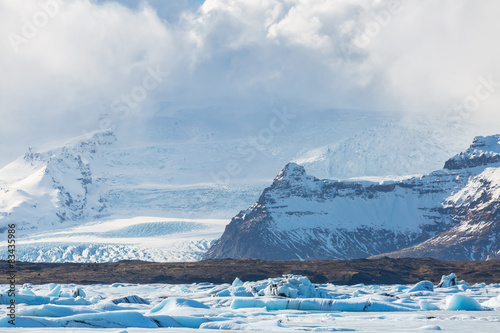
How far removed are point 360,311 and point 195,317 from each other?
62.9 feet

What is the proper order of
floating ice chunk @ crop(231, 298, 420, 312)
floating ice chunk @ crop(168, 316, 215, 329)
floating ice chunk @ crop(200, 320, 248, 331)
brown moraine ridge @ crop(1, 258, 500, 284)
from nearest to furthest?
floating ice chunk @ crop(200, 320, 248, 331), floating ice chunk @ crop(168, 316, 215, 329), floating ice chunk @ crop(231, 298, 420, 312), brown moraine ridge @ crop(1, 258, 500, 284)

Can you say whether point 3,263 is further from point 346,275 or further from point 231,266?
point 346,275

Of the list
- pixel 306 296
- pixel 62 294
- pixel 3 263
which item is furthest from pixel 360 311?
pixel 3 263

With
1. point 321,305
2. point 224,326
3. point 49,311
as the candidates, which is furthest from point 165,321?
point 321,305

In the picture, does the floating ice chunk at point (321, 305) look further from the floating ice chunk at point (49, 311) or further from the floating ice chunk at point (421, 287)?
the floating ice chunk at point (421, 287)

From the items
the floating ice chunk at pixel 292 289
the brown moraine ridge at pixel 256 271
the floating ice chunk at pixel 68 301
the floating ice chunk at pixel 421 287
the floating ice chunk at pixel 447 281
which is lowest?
the floating ice chunk at pixel 68 301

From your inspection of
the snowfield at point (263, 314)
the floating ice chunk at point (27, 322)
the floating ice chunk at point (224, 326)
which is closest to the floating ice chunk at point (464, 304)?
the snowfield at point (263, 314)

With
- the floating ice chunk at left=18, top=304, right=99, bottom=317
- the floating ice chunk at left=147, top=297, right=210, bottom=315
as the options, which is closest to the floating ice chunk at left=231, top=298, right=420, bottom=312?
the floating ice chunk at left=147, top=297, right=210, bottom=315

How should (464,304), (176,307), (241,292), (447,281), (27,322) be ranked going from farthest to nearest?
(447,281) → (241,292) → (464,304) → (176,307) → (27,322)

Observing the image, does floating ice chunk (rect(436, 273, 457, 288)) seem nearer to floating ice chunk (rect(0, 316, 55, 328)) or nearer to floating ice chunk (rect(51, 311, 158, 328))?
floating ice chunk (rect(51, 311, 158, 328))

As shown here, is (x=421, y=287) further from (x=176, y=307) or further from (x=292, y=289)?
(x=176, y=307)

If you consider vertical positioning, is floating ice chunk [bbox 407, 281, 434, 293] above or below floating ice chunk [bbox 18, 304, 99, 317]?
above

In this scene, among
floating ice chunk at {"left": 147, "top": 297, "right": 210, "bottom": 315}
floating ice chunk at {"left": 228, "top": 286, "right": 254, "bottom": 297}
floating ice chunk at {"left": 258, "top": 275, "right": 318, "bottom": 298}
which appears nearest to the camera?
floating ice chunk at {"left": 147, "top": 297, "right": 210, "bottom": 315}

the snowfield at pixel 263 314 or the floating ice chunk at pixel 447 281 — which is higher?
the floating ice chunk at pixel 447 281
